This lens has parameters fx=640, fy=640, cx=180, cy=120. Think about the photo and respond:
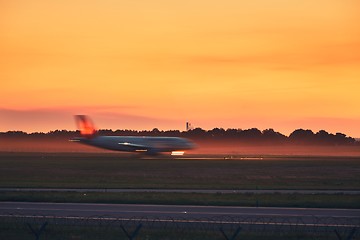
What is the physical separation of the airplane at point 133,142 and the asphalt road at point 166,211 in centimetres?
8556

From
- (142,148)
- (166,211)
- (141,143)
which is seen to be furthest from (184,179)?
(141,143)

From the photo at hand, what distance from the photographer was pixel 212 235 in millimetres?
26734

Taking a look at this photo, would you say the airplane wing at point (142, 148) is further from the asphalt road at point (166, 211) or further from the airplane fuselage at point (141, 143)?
the asphalt road at point (166, 211)

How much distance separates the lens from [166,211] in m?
34.7

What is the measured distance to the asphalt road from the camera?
32531mm

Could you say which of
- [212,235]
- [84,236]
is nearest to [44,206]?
[84,236]

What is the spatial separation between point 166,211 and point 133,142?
3636 inches

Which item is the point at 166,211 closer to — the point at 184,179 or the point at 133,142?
the point at 184,179

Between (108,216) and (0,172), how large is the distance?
1681 inches

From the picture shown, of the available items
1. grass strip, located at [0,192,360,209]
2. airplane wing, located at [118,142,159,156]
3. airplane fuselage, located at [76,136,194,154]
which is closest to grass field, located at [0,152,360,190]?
grass strip, located at [0,192,360,209]

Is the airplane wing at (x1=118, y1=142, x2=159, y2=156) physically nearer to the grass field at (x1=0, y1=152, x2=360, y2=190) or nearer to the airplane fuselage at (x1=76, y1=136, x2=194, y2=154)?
the airplane fuselage at (x1=76, y1=136, x2=194, y2=154)

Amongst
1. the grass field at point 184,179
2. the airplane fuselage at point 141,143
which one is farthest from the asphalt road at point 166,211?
→ the airplane fuselage at point 141,143

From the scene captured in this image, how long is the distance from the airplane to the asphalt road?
281 feet

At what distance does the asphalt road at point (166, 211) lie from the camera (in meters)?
32.5
